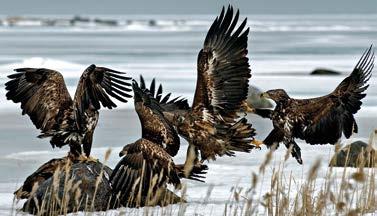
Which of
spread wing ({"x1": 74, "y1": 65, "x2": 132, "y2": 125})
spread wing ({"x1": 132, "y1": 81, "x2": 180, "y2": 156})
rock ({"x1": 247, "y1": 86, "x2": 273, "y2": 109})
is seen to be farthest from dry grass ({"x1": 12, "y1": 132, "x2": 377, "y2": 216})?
rock ({"x1": 247, "y1": 86, "x2": 273, "y2": 109})

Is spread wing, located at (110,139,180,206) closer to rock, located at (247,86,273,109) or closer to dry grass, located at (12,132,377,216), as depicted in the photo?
dry grass, located at (12,132,377,216)

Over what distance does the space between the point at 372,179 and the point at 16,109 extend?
10817 millimetres

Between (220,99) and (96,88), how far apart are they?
1.13 meters

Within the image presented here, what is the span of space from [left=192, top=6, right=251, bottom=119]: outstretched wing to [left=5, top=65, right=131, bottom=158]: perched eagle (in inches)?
35.2

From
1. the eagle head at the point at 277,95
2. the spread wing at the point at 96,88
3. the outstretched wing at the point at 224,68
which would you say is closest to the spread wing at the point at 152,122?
the outstretched wing at the point at 224,68

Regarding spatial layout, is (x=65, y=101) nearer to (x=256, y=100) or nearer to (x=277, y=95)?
(x=277, y=95)

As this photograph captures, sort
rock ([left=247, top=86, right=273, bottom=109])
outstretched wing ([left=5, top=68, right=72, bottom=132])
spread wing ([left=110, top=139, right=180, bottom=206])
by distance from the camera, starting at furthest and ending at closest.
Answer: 1. rock ([left=247, top=86, right=273, bottom=109])
2. outstretched wing ([left=5, top=68, right=72, bottom=132])
3. spread wing ([left=110, top=139, right=180, bottom=206])

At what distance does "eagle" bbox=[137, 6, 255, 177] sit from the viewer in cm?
804

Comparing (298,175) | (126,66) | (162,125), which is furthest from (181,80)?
(162,125)

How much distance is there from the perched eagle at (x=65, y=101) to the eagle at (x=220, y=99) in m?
0.65

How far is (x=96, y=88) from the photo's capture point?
8.59 m

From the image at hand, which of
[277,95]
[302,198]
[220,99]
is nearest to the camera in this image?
[302,198]

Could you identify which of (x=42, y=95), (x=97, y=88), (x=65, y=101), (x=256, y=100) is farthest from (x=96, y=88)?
(x=256, y=100)

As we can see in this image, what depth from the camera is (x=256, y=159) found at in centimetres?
1075
